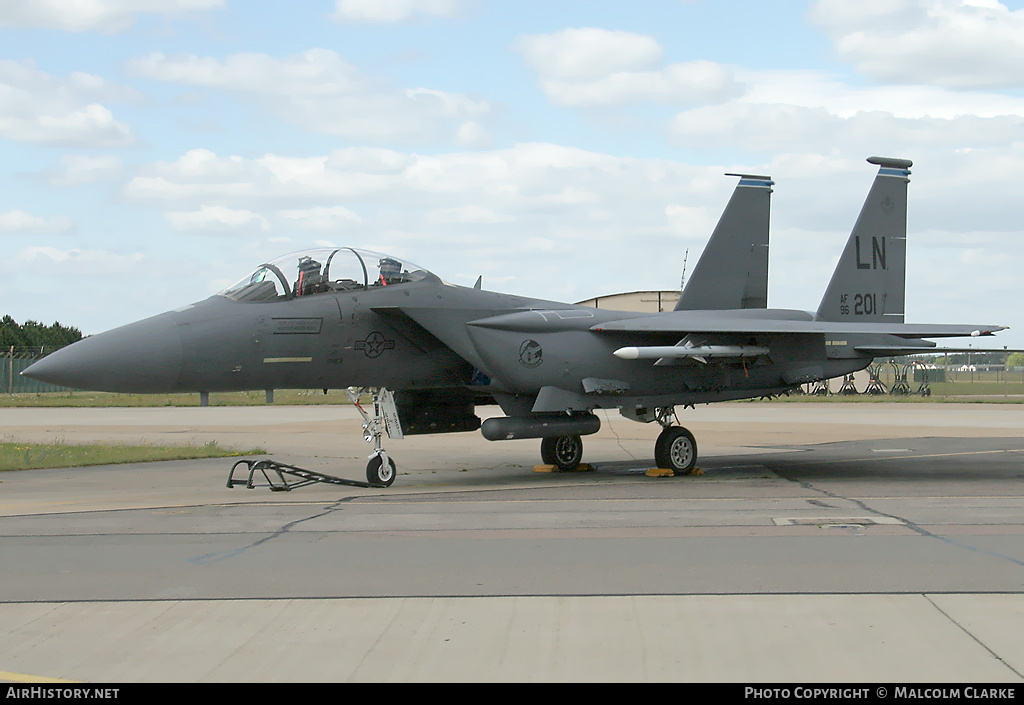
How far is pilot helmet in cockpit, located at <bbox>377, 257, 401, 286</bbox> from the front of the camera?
12.8 metres

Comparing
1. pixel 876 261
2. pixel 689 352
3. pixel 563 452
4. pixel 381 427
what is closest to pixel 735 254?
pixel 876 261

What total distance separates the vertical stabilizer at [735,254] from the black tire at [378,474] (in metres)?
5.99

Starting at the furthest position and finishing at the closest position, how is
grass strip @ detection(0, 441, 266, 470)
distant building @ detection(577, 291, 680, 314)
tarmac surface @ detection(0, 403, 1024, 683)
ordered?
distant building @ detection(577, 291, 680, 314), grass strip @ detection(0, 441, 266, 470), tarmac surface @ detection(0, 403, 1024, 683)

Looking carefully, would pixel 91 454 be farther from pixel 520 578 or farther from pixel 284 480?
pixel 520 578

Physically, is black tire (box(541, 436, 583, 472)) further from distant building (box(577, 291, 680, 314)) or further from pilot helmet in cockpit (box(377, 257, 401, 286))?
distant building (box(577, 291, 680, 314))

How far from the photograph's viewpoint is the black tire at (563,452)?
1516 centimetres

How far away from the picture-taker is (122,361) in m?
10.9

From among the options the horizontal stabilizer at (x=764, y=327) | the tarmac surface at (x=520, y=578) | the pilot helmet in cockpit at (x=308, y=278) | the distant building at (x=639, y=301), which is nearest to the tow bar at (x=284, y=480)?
the tarmac surface at (x=520, y=578)

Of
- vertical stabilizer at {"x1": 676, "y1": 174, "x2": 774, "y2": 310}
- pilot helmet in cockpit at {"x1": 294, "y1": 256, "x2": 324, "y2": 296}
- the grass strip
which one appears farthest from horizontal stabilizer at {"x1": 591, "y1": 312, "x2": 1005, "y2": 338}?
the grass strip

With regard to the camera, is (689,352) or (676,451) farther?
(676,451)

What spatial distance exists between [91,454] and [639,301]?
1124 inches

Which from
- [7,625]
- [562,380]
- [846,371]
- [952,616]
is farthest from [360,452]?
[952,616]

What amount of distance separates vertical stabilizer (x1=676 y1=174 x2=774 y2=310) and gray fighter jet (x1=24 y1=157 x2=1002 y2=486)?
24 mm

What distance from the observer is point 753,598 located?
5.85m
